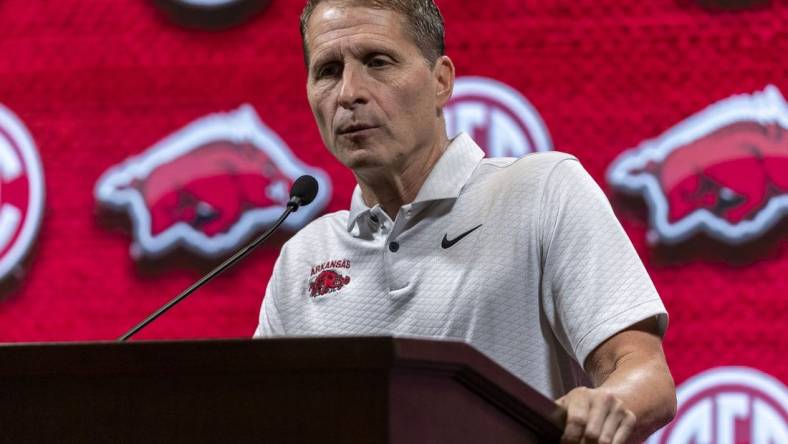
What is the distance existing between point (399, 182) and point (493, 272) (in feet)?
0.89

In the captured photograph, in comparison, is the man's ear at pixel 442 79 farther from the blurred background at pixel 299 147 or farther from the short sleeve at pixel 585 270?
the blurred background at pixel 299 147

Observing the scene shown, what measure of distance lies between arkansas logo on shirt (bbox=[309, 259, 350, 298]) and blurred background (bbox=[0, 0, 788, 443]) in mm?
892

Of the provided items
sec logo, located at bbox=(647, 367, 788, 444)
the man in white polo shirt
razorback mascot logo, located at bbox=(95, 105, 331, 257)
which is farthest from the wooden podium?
razorback mascot logo, located at bbox=(95, 105, 331, 257)

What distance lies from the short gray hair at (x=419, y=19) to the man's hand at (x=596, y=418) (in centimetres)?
82

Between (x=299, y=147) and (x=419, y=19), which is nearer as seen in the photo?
(x=419, y=19)

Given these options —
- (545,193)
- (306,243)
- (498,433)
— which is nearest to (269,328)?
(306,243)

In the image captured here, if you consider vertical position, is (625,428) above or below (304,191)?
above

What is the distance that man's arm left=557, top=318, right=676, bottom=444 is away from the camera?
1207 mm

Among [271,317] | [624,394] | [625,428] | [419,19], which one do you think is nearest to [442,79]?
[419,19]

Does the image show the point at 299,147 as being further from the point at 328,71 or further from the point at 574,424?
the point at 574,424

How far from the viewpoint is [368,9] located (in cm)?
189

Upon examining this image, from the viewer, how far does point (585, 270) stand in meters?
1.60

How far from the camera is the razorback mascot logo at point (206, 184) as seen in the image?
2.88 meters

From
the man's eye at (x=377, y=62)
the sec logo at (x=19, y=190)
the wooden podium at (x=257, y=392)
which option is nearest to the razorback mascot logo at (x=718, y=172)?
the man's eye at (x=377, y=62)
